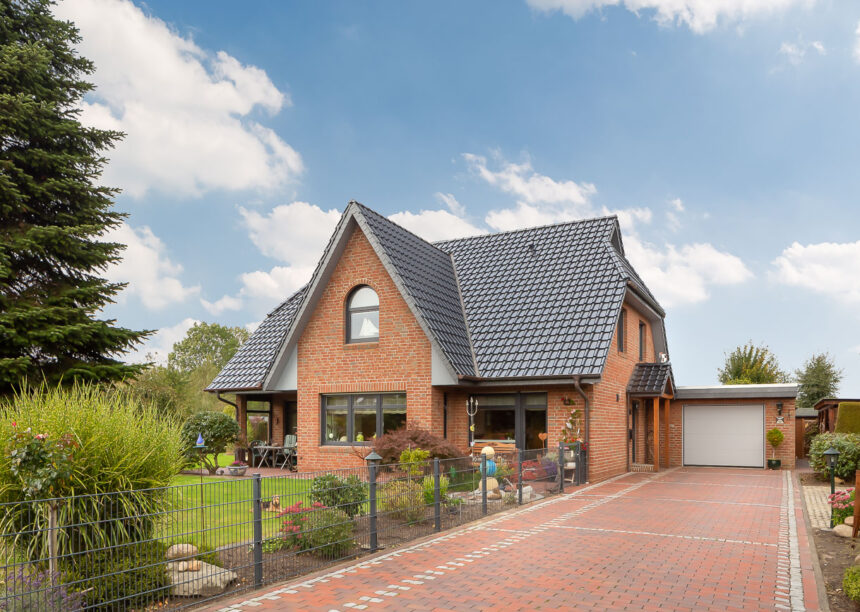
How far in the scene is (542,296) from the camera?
62.8 feet

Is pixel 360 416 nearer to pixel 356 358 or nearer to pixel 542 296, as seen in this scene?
pixel 356 358

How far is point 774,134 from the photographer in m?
18.9

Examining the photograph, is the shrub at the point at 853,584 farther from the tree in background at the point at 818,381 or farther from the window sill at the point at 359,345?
the tree in background at the point at 818,381

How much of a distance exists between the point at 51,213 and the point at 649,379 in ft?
56.7

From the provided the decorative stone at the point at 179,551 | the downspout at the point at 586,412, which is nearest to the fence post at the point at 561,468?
the downspout at the point at 586,412

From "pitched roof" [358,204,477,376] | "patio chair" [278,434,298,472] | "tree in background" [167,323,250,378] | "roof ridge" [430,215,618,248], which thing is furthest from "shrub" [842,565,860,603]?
"tree in background" [167,323,250,378]

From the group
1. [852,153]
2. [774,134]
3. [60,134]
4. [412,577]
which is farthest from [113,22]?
[852,153]

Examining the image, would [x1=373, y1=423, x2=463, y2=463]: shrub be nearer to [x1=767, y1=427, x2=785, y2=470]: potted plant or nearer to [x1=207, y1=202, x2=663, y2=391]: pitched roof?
[x1=207, y1=202, x2=663, y2=391]: pitched roof

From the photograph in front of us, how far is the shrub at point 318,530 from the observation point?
8.02 meters

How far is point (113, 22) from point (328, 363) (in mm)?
9635

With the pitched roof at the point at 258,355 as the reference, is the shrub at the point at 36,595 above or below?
below

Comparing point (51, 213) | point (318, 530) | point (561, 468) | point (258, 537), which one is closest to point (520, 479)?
point (561, 468)

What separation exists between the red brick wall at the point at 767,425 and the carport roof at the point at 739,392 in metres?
0.24

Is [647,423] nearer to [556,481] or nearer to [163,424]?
[556,481]
